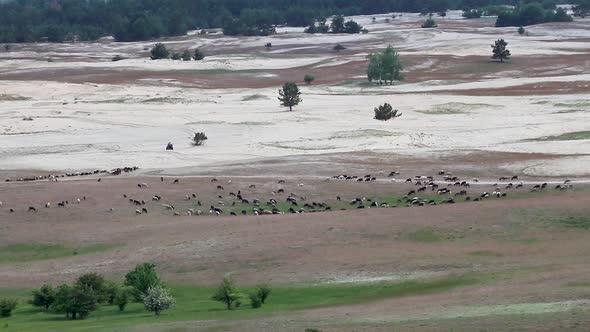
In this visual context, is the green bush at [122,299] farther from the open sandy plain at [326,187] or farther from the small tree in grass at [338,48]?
the small tree in grass at [338,48]

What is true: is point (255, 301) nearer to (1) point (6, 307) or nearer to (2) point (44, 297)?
(2) point (44, 297)

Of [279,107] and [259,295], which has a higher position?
[259,295]

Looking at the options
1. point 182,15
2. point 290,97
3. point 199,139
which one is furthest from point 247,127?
point 182,15

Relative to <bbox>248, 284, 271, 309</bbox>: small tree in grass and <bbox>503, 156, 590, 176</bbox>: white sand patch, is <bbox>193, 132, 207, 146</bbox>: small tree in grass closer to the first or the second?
<bbox>503, 156, 590, 176</bbox>: white sand patch

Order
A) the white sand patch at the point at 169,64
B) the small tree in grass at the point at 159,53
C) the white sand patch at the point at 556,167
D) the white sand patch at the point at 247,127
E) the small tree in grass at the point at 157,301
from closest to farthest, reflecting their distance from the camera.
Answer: the small tree in grass at the point at 157,301 → the white sand patch at the point at 556,167 → the white sand patch at the point at 247,127 → the white sand patch at the point at 169,64 → the small tree in grass at the point at 159,53

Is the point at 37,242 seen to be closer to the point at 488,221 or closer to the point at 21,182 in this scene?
the point at 21,182

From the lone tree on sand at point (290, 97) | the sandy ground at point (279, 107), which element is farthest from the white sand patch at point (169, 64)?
the lone tree on sand at point (290, 97)

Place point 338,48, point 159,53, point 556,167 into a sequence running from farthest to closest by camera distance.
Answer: point 338,48 → point 159,53 → point 556,167
